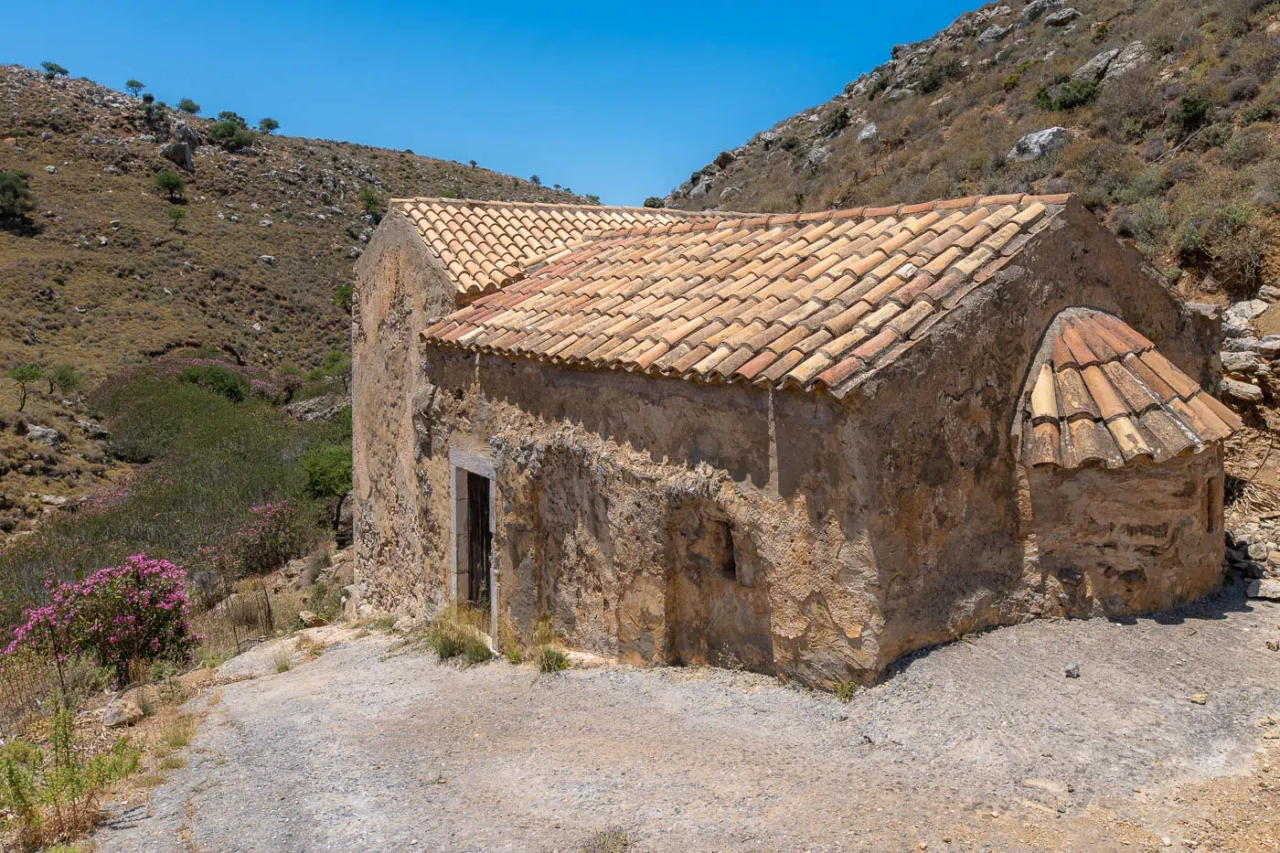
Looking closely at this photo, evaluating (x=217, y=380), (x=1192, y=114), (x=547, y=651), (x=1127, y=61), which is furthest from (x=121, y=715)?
(x=1127, y=61)

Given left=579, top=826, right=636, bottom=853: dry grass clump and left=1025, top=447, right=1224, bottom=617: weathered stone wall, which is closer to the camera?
left=579, top=826, right=636, bottom=853: dry grass clump

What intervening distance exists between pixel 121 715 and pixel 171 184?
38295mm

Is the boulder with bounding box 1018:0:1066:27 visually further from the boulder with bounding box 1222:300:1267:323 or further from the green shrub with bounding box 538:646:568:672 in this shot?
the green shrub with bounding box 538:646:568:672

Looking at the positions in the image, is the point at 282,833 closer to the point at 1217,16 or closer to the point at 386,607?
the point at 386,607

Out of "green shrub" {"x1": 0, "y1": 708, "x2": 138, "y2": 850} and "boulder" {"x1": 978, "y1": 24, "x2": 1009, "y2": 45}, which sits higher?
"boulder" {"x1": 978, "y1": 24, "x2": 1009, "y2": 45}

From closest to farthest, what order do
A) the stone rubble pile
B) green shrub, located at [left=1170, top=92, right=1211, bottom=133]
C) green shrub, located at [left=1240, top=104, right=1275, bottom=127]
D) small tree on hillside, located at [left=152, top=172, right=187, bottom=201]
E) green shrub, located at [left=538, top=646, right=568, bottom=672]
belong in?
green shrub, located at [left=538, top=646, right=568, bottom=672] < the stone rubble pile < green shrub, located at [left=1240, top=104, right=1275, bottom=127] < green shrub, located at [left=1170, top=92, right=1211, bottom=133] < small tree on hillside, located at [left=152, top=172, right=187, bottom=201]

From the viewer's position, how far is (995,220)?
20.3 ft

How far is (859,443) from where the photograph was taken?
5152 mm

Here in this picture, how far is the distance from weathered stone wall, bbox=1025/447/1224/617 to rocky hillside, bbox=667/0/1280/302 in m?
6.08

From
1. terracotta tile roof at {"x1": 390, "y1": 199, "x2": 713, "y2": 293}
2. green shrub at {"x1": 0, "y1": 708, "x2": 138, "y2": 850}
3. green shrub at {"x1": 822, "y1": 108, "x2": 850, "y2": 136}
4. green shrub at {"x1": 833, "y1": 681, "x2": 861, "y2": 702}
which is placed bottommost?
green shrub at {"x1": 0, "y1": 708, "x2": 138, "y2": 850}

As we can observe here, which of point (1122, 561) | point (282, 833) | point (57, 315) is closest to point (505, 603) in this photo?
point (282, 833)

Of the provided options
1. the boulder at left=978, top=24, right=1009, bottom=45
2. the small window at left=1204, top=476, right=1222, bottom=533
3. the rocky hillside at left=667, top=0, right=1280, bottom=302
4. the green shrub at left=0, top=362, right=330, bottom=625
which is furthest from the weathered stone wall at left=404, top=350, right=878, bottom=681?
the boulder at left=978, top=24, right=1009, bottom=45

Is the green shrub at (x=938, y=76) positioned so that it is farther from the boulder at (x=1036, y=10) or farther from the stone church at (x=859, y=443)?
the stone church at (x=859, y=443)

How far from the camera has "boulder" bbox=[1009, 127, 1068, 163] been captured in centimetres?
1828
